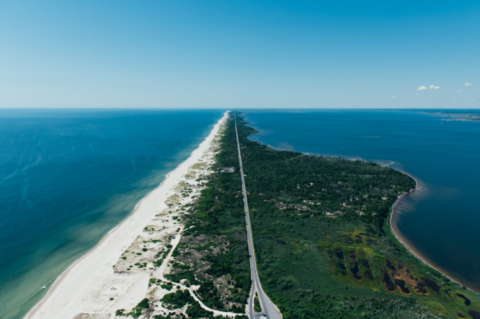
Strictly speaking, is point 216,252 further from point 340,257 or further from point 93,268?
point 340,257

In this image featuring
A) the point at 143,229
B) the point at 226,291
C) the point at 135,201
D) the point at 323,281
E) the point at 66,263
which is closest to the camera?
the point at 226,291

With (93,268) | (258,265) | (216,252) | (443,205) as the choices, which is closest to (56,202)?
(93,268)

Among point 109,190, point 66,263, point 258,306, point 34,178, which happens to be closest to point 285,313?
point 258,306

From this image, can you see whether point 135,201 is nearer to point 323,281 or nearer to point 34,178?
point 34,178

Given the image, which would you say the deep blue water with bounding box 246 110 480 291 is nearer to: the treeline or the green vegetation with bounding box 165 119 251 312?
the treeline

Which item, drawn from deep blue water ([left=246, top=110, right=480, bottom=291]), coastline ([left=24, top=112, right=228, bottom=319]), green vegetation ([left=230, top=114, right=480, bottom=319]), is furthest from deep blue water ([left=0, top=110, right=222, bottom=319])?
deep blue water ([left=246, top=110, right=480, bottom=291])

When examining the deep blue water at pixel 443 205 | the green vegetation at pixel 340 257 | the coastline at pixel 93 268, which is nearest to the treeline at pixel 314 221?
the green vegetation at pixel 340 257
